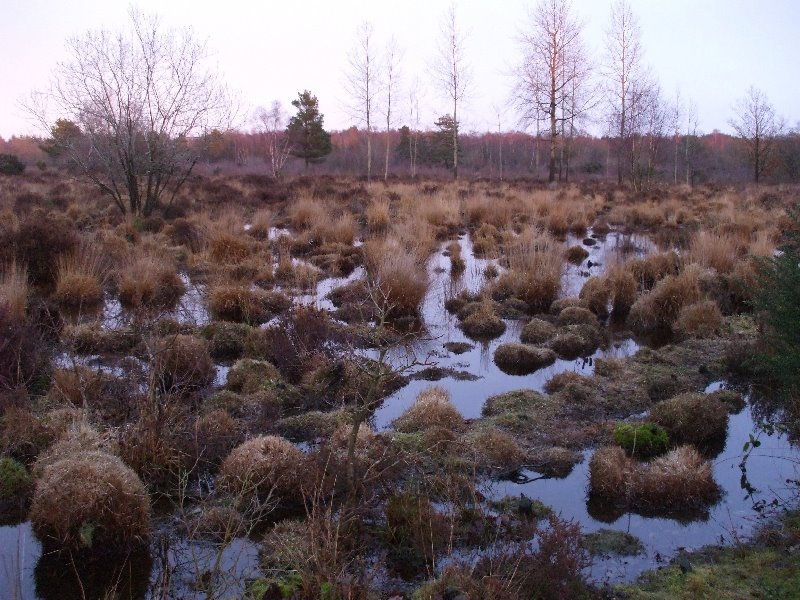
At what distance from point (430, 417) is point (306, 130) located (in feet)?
143

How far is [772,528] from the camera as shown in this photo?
4254mm

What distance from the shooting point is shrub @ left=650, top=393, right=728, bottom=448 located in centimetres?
570

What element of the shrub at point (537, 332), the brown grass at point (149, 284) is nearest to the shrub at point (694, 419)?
the shrub at point (537, 332)

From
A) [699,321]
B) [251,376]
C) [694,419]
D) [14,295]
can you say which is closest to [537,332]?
[699,321]

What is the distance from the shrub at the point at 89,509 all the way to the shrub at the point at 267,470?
634 mm

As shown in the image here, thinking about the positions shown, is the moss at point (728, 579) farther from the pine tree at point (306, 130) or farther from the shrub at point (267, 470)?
the pine tree at point (306, 130)

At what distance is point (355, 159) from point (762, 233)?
43.7 meters

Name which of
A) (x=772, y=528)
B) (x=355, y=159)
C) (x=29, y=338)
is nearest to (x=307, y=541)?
(x=772, y=528)

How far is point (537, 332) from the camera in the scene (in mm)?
8875

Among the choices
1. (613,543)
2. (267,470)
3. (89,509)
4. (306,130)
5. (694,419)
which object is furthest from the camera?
(306,130)

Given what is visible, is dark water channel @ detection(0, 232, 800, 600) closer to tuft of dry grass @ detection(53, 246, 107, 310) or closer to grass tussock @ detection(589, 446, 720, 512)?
grass tussock @ detection(589, 446, 720, 512)

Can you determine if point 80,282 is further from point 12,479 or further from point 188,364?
point 12,479

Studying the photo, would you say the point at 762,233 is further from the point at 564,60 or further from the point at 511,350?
the point at 564,60

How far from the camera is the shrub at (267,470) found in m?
4.66
